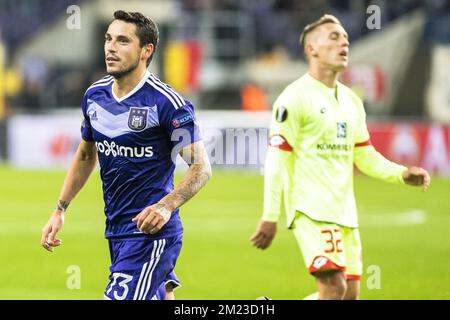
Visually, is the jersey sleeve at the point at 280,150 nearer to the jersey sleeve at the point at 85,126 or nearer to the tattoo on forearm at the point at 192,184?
the tattoo on forearm at the point at 192,184

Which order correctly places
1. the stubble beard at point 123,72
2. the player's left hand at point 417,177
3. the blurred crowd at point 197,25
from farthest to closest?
the blurred crowd at point 197,25
the player's left hand at point 417,177
the stubble beard at point 123,72

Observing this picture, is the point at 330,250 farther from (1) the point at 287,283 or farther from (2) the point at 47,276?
(2) the point at 47,276

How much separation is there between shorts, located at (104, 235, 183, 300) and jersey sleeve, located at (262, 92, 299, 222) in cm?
132

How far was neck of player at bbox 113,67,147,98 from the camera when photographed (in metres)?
6.85

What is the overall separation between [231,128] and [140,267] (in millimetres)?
18734

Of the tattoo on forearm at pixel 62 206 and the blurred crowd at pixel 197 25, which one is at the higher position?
the blurred crowd at pixel 197 25

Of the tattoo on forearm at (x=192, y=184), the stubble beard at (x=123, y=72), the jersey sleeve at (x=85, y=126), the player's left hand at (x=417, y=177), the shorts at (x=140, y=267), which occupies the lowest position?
the shorts at (x=140, y=267)

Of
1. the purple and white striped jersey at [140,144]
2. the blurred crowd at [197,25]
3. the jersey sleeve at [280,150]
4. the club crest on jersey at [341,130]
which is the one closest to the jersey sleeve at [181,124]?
the purple and white striped jersey at [140,144]

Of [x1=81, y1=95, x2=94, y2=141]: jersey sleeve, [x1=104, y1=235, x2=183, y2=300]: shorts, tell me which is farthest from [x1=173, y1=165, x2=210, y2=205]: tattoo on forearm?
[x1=81, y1=95, x2=94, y2=141]: jersey sleeve

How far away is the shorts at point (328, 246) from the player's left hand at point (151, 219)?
1.83m

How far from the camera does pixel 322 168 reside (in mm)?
8141

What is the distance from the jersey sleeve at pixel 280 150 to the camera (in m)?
7.99

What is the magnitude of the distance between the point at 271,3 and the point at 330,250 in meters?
29.1

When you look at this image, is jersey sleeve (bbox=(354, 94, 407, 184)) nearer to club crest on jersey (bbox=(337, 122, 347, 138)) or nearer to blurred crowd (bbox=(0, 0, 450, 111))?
club crest on jersey (bbox=(337, 122, 347, 138))
